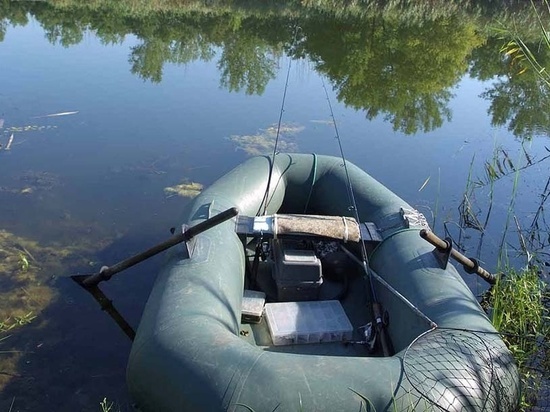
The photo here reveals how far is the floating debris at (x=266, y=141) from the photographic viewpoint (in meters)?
6.19

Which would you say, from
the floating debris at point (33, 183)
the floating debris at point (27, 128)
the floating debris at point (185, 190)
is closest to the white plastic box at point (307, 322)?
the floating debris at point (185, 190)

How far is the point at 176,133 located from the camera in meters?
6.44

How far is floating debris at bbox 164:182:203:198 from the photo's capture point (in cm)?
529

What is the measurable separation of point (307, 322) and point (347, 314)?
Result: 1.45 feet

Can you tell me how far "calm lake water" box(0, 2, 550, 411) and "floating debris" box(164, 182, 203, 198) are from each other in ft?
0.28

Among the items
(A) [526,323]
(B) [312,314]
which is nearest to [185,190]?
(B) [312,314]

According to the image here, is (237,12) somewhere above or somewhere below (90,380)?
above

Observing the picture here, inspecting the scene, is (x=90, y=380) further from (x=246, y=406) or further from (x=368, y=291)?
(x=368, y=291)

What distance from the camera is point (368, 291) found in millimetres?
3436

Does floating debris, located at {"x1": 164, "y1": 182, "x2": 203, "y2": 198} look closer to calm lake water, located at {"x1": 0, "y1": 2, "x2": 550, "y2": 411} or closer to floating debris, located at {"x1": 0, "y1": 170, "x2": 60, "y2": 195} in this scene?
calm lake water, located at {"x1": 0, "y1": 2, "x2": 550, "y2": 411}

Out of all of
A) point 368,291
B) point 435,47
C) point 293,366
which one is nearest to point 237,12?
point 435,47

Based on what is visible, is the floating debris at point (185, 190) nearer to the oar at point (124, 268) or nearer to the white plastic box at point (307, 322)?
the oar at point (124, 268)

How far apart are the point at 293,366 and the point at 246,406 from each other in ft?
0.79

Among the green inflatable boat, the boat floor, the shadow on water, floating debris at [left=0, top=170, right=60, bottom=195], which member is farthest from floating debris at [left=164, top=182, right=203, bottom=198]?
the boat floor
